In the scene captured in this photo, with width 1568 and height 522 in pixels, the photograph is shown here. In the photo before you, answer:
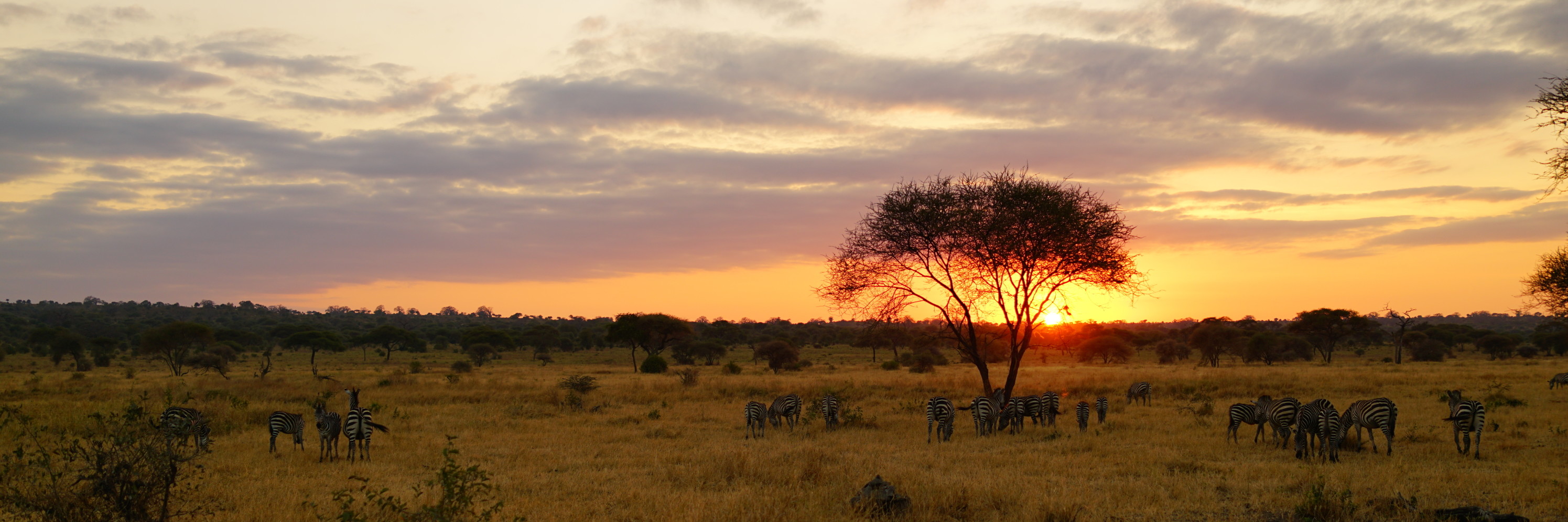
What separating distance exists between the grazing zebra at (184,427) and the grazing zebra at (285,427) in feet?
3.68

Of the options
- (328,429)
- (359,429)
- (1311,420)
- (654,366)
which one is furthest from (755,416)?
(654,366)

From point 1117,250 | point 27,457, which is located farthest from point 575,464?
point 1117,250

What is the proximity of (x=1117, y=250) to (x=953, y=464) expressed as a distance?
14.7m

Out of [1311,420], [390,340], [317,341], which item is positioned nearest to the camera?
[1311,420]

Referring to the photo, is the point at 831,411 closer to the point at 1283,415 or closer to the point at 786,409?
the point at 786,409

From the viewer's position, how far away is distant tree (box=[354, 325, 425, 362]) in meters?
81.8

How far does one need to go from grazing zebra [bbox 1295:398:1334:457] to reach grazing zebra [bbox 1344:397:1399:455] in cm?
82

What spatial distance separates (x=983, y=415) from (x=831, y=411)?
416 cm

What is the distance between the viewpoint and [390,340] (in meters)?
82.2

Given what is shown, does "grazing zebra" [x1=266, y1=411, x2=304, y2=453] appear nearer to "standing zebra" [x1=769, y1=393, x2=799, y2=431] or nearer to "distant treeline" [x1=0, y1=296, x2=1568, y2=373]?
"standing zebra" [x1=769, y1=393, x2=799, y2=431]

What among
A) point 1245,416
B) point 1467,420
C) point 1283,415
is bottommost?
point 1245,416

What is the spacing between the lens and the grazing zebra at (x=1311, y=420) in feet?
52.3

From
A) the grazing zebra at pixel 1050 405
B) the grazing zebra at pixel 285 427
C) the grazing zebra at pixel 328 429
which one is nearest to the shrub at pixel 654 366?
the grazing zebra at pixel 1050 405

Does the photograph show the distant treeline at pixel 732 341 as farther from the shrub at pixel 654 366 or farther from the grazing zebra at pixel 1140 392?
the grazing zebra at pixel 1140 392
